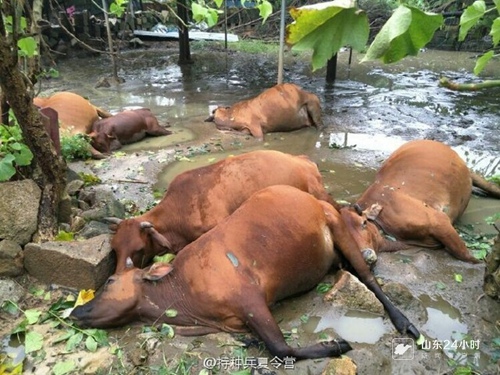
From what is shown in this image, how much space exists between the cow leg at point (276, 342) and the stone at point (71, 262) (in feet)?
4.56

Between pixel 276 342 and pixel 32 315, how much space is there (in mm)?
1961

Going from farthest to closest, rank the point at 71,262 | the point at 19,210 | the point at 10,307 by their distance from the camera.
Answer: the point at 19,210 → the point at 71,262 → the point at 10,307

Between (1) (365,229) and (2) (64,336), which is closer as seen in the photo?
(2) (64,336)

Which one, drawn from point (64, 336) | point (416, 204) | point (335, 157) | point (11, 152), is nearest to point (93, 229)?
point (11, 152)

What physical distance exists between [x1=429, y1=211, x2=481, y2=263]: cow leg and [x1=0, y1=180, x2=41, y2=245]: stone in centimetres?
370

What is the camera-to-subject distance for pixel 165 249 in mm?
4367

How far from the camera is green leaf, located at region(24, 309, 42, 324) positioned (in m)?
3.62

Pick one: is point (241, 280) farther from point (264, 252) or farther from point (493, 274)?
point (493, 274)

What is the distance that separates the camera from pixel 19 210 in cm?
412

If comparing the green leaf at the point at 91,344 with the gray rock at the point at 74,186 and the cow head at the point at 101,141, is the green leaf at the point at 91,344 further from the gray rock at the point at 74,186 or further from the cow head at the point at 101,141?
the cow head at the point at 101,141

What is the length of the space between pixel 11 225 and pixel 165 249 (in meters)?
1.36

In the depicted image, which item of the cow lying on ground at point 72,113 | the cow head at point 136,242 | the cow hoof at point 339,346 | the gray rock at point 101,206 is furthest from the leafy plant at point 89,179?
the cow hoof at point 339,346

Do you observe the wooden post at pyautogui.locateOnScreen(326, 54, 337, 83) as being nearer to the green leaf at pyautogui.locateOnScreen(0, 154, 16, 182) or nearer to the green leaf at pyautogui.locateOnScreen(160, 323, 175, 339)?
the green leaf at pyautogui.locateOnScreen(0, 154, 16, 182)

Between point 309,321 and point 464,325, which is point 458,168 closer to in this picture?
point 464,325
